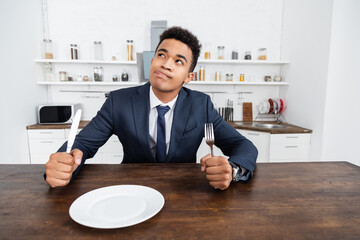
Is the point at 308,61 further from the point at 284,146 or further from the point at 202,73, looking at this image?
the point at 202,73

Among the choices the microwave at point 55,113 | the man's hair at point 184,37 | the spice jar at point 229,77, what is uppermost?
the man's hair at point 184,37

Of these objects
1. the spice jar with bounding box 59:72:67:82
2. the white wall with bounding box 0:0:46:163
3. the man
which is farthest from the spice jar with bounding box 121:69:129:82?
the man

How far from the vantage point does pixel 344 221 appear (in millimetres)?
542

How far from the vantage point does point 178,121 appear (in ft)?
4.07

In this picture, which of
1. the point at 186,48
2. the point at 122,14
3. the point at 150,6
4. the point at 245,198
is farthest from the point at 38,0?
the point at 245,198

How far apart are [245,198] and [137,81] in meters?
2.76

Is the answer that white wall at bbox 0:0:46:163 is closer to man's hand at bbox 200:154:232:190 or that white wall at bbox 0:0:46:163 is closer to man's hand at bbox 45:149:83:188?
man's hand at bbox 45:149:83:188

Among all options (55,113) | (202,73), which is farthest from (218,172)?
(55,113)

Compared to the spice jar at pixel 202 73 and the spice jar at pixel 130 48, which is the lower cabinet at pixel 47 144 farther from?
the spice jar at pixel 202 73

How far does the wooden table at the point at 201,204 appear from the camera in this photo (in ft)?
1.62

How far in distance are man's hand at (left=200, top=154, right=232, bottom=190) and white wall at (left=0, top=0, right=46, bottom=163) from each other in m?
2.26

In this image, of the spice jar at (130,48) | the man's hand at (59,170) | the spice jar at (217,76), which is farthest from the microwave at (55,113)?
the man's hand at (59,170)

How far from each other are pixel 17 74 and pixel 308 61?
3314 millimetres

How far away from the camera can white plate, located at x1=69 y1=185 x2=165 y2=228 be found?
0.51m
